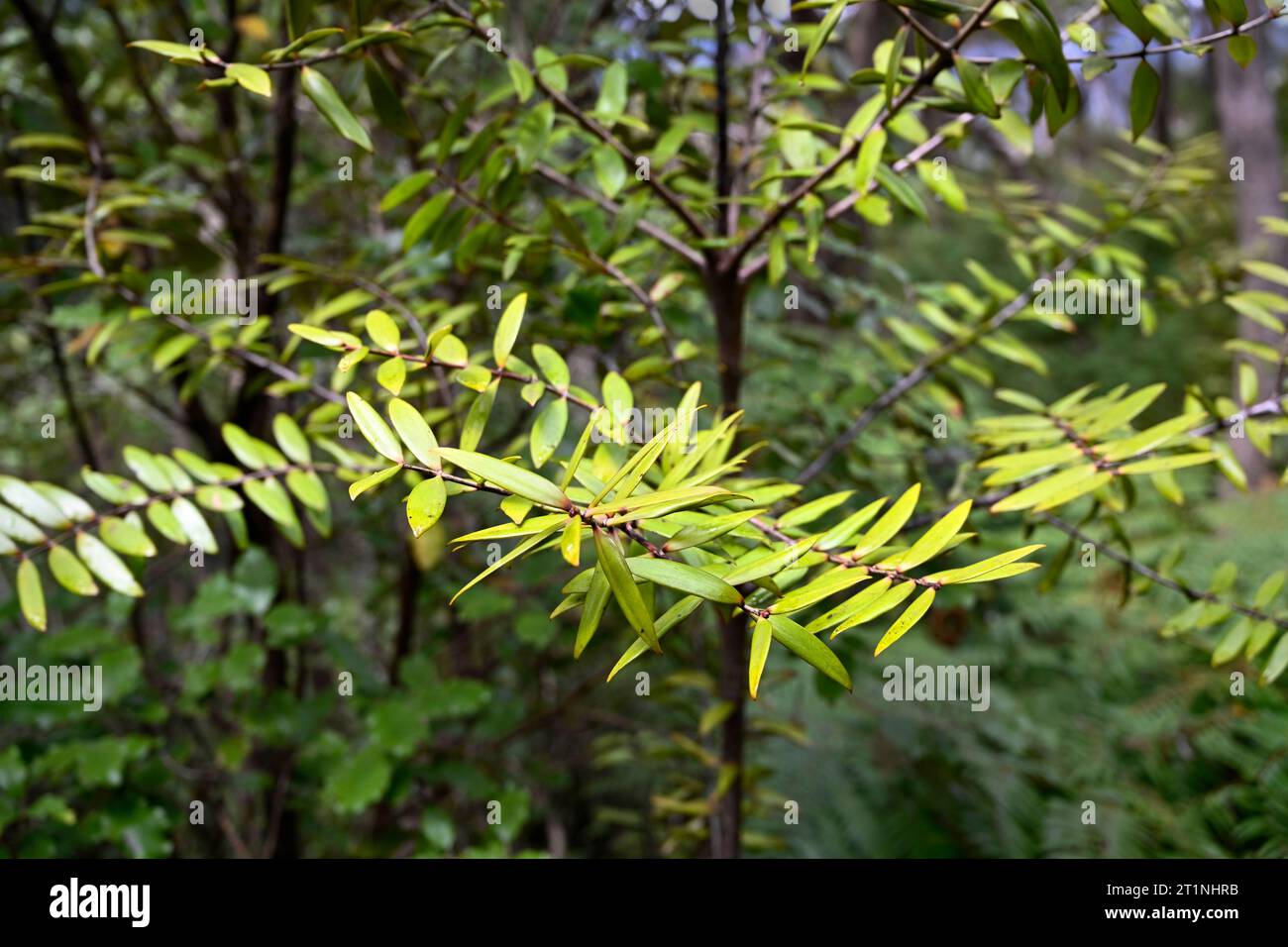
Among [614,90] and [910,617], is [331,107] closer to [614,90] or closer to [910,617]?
[614,90]

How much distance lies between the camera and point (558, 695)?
1778 millimetres

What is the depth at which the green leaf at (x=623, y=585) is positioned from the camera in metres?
0.42

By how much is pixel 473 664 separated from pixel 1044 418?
4.13 ft

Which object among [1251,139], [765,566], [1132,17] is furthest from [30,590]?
[1251,139]

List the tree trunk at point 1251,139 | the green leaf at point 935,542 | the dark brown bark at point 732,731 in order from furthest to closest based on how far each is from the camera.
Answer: the tree trunk at point 1251,139 → the dark brown bark at point 732,731 → the green leaf at point 935,542

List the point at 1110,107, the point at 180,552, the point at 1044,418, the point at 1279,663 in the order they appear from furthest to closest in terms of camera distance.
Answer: the point at 1110,107, the point at 180,552, the point at 1044,418, the point at 1279,663

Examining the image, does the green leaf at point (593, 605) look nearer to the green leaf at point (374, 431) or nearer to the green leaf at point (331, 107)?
the green leaf at point (374, 431)

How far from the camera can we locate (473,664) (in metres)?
1.75

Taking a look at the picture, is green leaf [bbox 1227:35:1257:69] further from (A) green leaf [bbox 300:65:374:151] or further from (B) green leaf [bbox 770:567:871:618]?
(A) green leaf [bbox 300:65:374:151]

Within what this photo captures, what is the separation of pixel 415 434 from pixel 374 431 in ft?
0.08

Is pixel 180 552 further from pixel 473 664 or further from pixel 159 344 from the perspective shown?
pixel 473 664

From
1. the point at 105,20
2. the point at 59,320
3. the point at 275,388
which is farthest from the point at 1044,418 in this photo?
the point at 105,20
